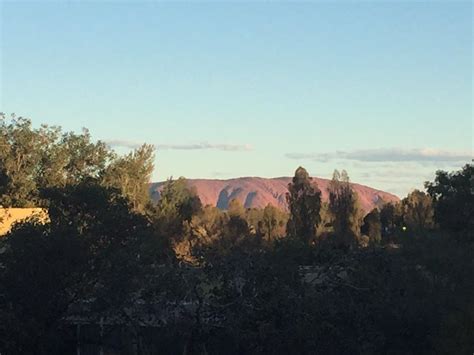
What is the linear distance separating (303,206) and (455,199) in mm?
23668

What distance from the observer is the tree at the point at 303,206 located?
5916 cm

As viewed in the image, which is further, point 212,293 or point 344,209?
point 344,209

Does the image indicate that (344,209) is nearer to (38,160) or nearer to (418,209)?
(418,209)

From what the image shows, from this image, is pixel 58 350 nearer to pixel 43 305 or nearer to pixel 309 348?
pixel 43 305

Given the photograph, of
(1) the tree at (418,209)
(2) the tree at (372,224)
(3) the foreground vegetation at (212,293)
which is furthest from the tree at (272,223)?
(3) the foreground vegetation at (212,293)

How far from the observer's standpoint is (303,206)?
6091cm

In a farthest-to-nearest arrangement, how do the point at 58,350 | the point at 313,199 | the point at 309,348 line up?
the point at 313,199, the point at 58,350, the point at 309,348

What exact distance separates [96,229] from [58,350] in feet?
11.1

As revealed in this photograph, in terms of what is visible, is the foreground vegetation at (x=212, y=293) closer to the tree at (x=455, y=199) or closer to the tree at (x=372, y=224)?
the tree at (x=455, y=199)

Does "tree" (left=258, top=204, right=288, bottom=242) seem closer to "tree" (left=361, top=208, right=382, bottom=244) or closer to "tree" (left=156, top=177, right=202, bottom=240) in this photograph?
"tree" (left=156, top=177, right=202, bottom=240)

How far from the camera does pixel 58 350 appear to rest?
1942 centimetres

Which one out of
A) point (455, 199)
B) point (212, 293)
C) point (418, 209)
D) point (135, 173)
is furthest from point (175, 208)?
point (212, 293)

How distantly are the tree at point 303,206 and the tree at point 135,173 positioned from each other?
11927mm

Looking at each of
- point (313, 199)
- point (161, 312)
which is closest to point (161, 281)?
point (161, 312)
